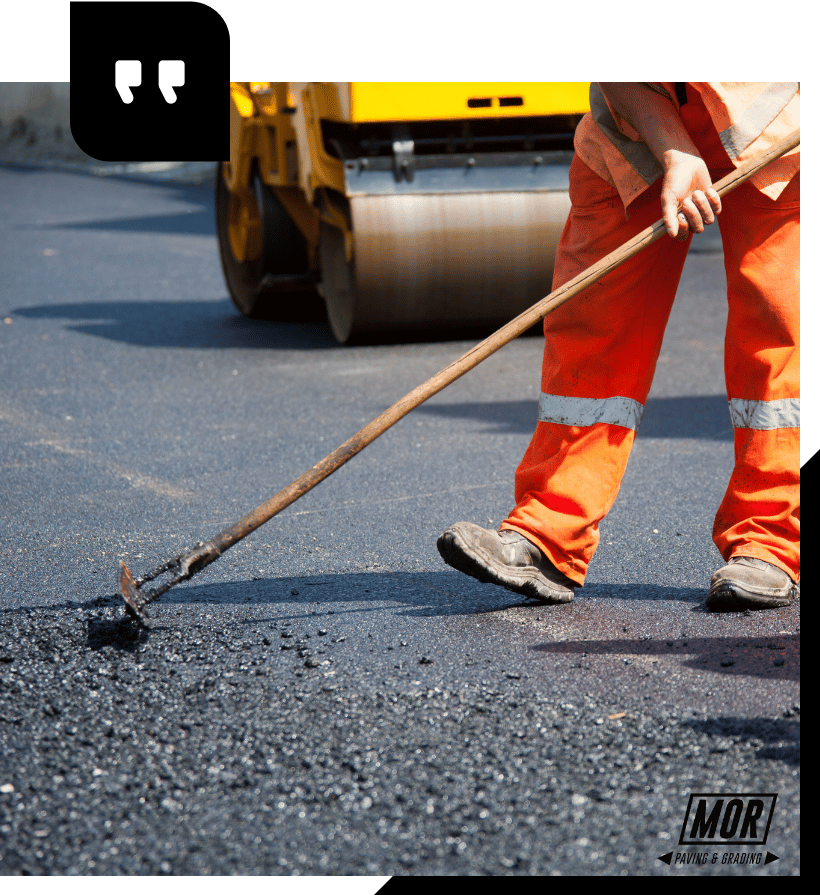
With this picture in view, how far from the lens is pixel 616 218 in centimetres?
298

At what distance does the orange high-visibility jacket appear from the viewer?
2809 millimetres

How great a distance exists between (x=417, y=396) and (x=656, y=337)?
2.10 feet

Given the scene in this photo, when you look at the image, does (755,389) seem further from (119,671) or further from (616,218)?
(119,671)

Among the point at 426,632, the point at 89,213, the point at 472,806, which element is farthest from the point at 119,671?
the point at 89,213

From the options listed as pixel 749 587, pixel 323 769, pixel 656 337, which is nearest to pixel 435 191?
pixel 656 337

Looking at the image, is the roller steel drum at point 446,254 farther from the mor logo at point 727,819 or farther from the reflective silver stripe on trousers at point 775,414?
the mor logo at point 727,819

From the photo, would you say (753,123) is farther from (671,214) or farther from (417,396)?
(417,396)

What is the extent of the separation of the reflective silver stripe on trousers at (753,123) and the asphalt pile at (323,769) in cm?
132

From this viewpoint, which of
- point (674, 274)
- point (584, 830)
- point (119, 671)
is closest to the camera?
point (584, 830)
